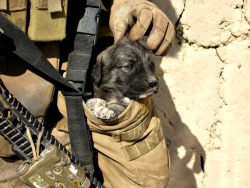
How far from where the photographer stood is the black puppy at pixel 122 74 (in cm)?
225

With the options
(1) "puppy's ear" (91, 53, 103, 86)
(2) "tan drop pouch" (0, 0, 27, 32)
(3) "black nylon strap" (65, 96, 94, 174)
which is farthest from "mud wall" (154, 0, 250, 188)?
(2) "tan drop pouch" (0, 0, 27, 32)

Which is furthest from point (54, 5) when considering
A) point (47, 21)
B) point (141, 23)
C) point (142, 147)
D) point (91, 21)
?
point (142, 147)

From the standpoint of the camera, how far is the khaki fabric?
2.11m

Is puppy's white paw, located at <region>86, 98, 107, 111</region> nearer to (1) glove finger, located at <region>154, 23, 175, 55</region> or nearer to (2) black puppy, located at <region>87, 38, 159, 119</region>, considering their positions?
(2) black puppy, located at <region>87, 38, 159, 119</region>

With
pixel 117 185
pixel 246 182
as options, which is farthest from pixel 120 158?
pixel 246 182

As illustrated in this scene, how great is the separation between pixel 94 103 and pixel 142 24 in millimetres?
455

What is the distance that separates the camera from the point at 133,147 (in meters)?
2.18

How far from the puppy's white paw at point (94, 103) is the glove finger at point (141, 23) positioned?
14.8 inches

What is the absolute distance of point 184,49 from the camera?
290cm

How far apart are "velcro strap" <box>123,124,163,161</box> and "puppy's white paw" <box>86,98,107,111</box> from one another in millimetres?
223

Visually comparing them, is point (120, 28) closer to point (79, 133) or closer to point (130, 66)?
point (130, 66)

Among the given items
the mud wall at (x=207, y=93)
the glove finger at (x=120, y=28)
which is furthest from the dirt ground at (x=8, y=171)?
the mud wall at (x=207, y=93)

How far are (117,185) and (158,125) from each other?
13.5 inches

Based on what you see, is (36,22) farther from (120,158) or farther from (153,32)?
(120,158)
